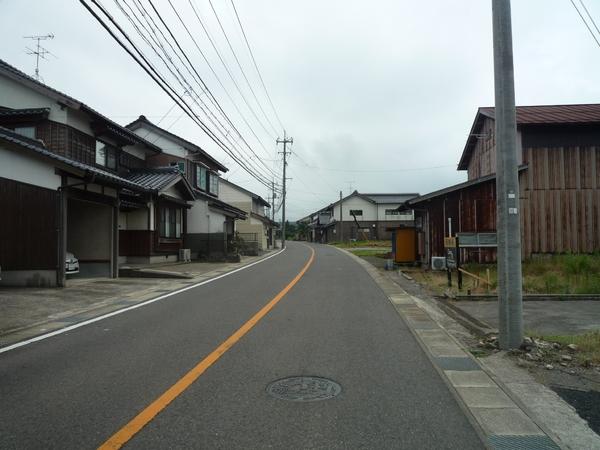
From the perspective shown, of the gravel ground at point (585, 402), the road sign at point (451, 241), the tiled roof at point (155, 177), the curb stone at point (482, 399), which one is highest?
the tiled roof at point (155, 177)

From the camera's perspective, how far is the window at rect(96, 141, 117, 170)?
20.9m

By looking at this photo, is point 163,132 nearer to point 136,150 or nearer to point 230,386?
point 136,150

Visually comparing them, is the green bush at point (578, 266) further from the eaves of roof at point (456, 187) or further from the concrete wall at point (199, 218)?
the concrete wall at point (199, 218)

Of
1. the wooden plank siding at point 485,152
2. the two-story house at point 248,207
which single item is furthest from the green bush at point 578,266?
the two-story house at point 248,207

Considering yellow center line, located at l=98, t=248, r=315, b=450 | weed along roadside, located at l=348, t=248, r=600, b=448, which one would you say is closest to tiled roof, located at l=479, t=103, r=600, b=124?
weed along roadside, located at l=348, t=248, r=600, b=448

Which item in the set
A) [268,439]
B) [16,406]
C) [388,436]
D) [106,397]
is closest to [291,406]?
[268,439]

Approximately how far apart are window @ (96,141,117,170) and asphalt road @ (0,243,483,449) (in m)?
13.6

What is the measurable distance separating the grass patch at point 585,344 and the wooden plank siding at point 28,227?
43.0 ft

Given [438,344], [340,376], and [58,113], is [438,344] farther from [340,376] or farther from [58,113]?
[58,113]

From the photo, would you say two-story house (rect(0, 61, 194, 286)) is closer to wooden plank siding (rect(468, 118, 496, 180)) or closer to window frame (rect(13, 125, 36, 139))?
window frame (rect(13, 125, 36, 139))

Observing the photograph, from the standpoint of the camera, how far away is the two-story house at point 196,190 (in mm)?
28281

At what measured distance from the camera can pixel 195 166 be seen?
32.1m

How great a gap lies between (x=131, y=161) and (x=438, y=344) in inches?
843

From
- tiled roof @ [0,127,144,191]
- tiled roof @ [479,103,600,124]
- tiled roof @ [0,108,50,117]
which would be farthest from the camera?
tiled roof @ [479,103,600,124]
